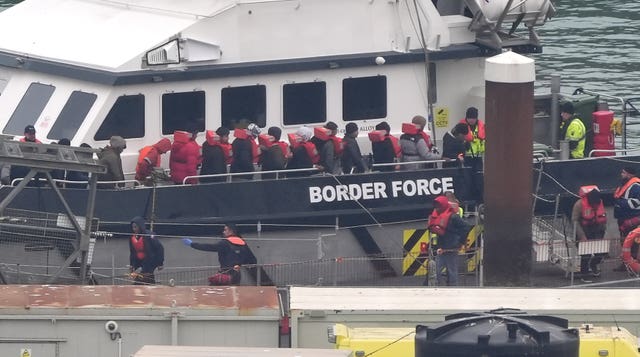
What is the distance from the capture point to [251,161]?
771 inches

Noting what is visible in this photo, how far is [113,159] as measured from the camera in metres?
19.0

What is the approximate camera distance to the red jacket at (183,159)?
→ 19.3m

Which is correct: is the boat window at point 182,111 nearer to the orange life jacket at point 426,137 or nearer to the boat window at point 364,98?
the boat window at point 364,98

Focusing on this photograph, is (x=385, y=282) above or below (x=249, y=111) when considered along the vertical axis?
below

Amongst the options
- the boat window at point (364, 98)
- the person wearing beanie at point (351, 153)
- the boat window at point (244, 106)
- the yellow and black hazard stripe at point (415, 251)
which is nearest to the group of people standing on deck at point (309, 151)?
the person wearing beanie at point (351, 153)

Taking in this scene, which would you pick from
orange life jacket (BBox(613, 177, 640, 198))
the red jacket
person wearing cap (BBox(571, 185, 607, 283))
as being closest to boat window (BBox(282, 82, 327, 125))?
the red jacket

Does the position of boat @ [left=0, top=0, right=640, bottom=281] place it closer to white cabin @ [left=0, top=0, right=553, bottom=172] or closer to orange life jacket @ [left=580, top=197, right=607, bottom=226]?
white cabin @ [left=0, top=0, right=553, bottom=172]

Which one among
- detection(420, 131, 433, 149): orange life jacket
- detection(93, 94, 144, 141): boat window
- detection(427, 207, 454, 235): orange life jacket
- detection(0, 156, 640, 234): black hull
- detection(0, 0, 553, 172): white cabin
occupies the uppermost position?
detection(0, 0, 553, 172): white cabin

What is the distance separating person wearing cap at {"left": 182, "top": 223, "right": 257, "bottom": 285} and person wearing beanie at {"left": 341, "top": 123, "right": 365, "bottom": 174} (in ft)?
6.33

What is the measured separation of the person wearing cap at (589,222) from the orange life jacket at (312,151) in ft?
10.1

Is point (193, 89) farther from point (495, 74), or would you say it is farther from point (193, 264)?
point (495, 74)

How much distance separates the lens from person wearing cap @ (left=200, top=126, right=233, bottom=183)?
63.7 ft

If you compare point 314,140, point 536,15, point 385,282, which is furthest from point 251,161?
point 536,15

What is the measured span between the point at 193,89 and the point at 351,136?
1.93 meters
